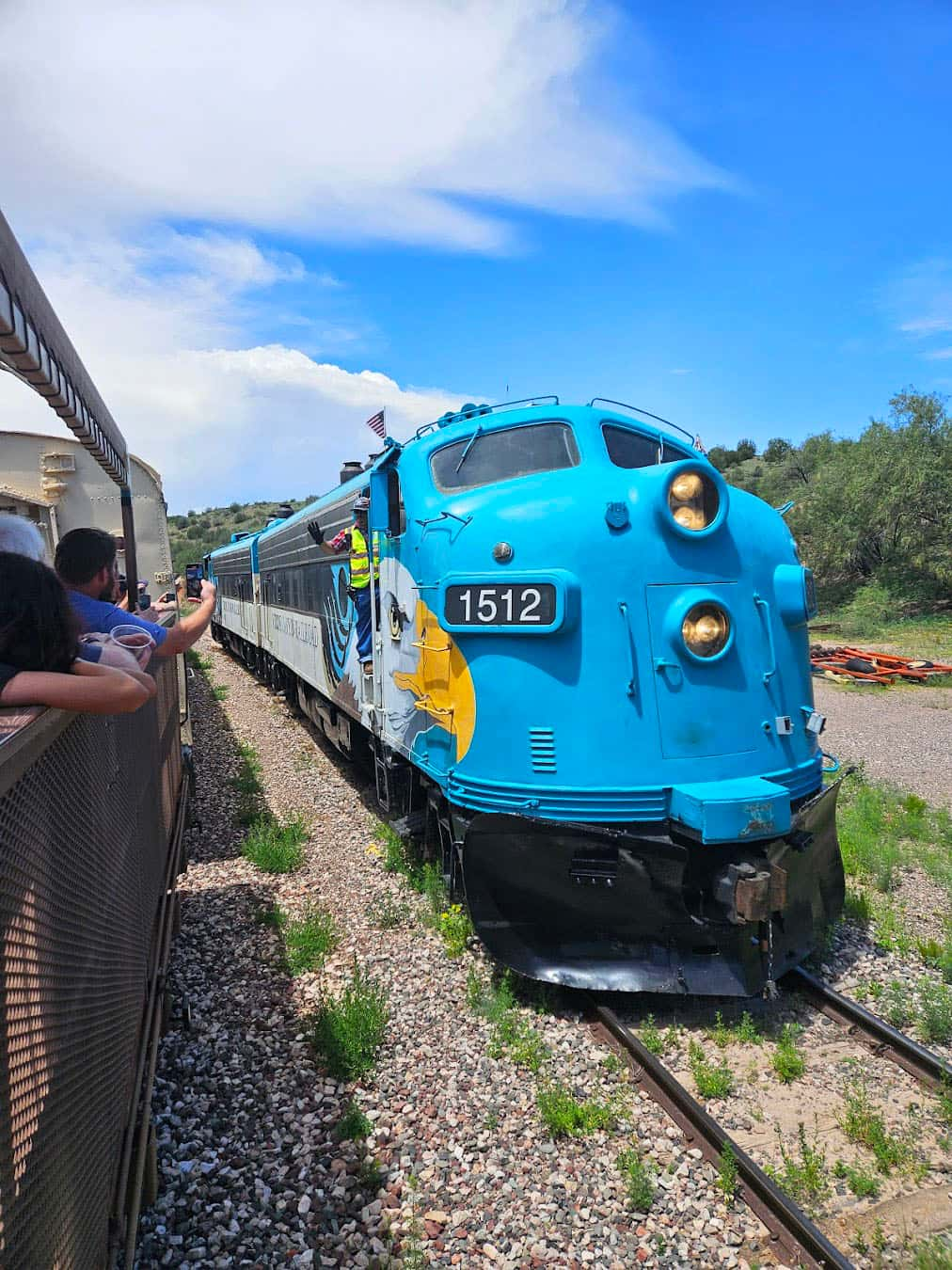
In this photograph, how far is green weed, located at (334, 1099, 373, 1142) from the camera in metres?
3.68

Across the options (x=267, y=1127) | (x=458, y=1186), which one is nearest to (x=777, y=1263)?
(x=458, y=1186)


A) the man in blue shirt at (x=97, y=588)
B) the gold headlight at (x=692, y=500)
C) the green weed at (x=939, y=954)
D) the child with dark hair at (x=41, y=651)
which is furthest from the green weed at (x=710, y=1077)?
the child with dark hair at (x=41, y=651)

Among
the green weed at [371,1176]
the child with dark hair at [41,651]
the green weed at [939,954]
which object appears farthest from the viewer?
the green weed at [939,954]

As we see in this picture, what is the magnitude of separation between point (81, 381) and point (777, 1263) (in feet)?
16.2

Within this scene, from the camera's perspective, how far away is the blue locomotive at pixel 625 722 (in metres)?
4.35

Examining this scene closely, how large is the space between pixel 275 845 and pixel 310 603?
361cm

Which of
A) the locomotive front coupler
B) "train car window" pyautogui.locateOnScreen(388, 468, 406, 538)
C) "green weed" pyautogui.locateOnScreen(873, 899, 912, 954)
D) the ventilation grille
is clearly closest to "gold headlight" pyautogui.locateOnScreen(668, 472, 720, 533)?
Answer: the ventilation grille

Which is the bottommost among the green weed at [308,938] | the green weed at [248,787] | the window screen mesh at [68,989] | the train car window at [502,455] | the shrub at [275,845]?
the green weed at [308,938]

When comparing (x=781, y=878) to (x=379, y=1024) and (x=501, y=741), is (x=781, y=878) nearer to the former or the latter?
(x=501, y=741)

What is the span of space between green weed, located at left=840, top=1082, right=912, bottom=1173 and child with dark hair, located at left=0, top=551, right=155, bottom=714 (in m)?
3.54

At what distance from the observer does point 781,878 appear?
165 inches

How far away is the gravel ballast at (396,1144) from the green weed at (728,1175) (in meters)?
0.03

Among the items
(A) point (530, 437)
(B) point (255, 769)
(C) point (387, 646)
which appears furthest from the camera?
(B) point (255, 769)

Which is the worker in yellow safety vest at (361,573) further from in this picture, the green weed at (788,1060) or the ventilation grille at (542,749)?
the green weed at (788,1060)
